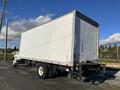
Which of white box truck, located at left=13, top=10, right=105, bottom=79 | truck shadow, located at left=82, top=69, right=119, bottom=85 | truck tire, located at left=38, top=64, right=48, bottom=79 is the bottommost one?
truck shadow, located at left=82, top=69, right=119, bottom=85

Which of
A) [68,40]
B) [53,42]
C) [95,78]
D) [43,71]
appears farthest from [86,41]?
[43,71]

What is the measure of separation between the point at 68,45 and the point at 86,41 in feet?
5.16

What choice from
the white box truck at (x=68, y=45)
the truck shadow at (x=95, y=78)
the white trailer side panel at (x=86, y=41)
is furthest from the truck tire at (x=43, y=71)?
the white trailer side panel at (x=86, y=41)

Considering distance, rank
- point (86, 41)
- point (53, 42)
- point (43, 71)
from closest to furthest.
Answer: point (86, 41)
point (53, 42)
point (43, 71)

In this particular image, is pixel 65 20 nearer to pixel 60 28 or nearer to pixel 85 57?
pixel 60 28

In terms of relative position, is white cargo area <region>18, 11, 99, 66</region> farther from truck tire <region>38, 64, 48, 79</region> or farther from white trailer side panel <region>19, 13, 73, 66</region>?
truck tire <region>38, 64, 48, 79</region>

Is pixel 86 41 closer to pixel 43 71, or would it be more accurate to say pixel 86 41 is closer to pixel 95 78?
pixel 95 78

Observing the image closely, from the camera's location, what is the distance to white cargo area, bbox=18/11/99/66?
1276cm

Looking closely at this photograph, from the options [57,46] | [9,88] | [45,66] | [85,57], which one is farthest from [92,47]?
[9,88]

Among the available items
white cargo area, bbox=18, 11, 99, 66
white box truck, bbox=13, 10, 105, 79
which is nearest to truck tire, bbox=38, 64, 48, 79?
white box truck, bbox=13, 10, 105, 79

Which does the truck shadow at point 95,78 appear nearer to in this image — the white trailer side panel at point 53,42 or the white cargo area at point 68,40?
the white cargo area at point 68,40

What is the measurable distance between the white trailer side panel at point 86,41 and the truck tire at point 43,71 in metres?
2.88

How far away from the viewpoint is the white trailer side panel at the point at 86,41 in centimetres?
1314

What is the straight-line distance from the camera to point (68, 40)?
12922 mm
